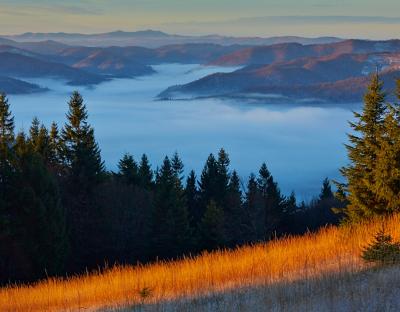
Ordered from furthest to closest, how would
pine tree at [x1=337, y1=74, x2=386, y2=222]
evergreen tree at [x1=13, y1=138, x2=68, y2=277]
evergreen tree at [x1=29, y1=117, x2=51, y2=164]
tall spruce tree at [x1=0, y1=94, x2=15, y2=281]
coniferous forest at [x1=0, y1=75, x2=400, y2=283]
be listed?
evergreen tree at [x1=29, y1=117, x2=51, y2=164], evergreen tree at [x1=13, y1=138, x2=68, y2=277], tall spruce tree at [x1=0, y1=94, x2=15, y2=281], coniferous forest at [x1=0, y1=75, x2=400, y2=283], pine tree at [x1=337, y1=74, x2=386, y2=222]

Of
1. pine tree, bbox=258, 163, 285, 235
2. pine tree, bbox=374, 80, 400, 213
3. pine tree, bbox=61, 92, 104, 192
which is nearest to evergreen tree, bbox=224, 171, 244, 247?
pine tree, bbox=258, 163, 285, 235

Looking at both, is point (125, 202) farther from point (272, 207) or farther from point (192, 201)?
point (272, 207)

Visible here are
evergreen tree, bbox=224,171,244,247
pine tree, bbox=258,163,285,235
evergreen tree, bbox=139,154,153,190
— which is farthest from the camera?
evergreen tree, bbox=139,154,153,190

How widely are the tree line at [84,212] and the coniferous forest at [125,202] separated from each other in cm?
8

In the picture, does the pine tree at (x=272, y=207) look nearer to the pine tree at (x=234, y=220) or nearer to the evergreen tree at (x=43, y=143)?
the pine tree at (x=234, y=220)

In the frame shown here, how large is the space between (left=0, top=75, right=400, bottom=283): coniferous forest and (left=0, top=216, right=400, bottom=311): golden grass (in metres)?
7.44

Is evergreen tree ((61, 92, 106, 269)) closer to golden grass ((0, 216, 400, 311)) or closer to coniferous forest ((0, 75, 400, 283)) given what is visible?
coniferous forest ((0, 75, 400, 283))

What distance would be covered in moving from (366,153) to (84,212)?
26499mm

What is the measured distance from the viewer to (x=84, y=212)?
142ft

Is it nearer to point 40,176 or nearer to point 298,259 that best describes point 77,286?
point 298,259

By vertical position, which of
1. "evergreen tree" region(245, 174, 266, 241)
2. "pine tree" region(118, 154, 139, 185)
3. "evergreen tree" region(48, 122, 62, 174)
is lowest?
"evergreen tree" region(245, 174, 266, 241)

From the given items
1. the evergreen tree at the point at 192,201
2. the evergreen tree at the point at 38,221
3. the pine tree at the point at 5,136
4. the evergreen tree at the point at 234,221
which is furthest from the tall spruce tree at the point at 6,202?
the evergreen tree at the point at 192,201

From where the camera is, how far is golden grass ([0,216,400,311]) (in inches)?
345

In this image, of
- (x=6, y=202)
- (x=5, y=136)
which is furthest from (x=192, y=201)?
(x=6, y=202)
